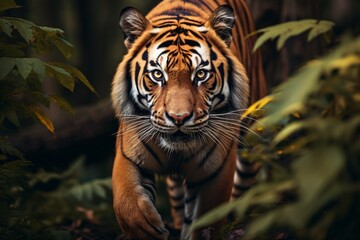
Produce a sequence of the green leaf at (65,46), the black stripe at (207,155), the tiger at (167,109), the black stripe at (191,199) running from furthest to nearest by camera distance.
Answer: the black stripe at (191,199) → the black stripe at (207,155) → the tiger at (167,109) → the green leaf at (65,46)

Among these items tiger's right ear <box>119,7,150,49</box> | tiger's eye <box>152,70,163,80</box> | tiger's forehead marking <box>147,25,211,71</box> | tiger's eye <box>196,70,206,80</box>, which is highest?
tiger's right ear <box>119,7,150,49</box>

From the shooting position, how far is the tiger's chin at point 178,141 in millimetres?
4715

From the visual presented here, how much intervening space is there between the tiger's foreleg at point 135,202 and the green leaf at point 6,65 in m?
1.34

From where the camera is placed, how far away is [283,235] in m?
3.64

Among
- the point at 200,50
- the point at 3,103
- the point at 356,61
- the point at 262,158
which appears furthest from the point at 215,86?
the point at 356,61

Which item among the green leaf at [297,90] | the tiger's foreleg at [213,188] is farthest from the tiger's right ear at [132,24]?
the green leaf at [297,90]

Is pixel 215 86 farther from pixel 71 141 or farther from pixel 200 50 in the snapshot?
pixel 71 141

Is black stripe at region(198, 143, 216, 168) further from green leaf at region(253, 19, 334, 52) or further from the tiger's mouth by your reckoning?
green leaf at region(253, 19, 334, 52)

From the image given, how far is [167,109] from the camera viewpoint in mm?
4574

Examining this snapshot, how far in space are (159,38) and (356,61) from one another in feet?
8.27

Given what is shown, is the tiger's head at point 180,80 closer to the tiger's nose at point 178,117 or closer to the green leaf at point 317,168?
the tiger's nose at point 178,117

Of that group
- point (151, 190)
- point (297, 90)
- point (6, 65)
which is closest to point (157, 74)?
point (151, 190)

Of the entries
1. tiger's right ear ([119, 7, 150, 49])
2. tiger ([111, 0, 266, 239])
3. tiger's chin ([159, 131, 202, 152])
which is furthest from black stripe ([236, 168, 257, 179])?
tiger's right ear ([119, 7, 150, 49])

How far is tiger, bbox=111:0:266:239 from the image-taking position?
4.75 meters
